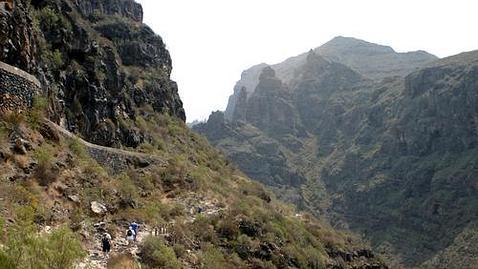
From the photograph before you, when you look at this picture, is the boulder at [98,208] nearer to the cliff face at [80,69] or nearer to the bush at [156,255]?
the bush at [156,255]

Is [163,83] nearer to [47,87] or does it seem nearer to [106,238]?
[47,87]

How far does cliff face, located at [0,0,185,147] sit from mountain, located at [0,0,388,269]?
0.33 ft

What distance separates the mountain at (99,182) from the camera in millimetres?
19047

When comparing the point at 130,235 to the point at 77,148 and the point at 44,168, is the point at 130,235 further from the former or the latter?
the point at 77,148

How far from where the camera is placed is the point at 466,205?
127 m

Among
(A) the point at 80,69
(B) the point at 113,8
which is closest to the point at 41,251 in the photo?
(A) the point at 80,69

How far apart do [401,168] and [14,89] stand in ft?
466

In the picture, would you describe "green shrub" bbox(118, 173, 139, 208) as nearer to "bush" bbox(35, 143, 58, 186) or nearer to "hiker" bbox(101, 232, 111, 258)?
"bush" bbox(35, 143, 58, 186)

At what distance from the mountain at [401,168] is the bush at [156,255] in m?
89.3

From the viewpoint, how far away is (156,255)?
817 inches

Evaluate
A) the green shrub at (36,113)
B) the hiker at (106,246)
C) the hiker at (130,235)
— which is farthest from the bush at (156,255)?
the green shrub at (36,113)

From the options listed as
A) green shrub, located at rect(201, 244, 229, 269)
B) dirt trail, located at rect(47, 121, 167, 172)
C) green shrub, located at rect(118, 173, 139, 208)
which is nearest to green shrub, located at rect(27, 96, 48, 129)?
dirt trail, located at rect(47, 121, 167, 172)

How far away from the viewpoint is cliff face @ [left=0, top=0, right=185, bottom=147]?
28.0 metres

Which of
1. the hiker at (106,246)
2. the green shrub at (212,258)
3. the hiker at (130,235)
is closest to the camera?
the hiker at (106,246)
